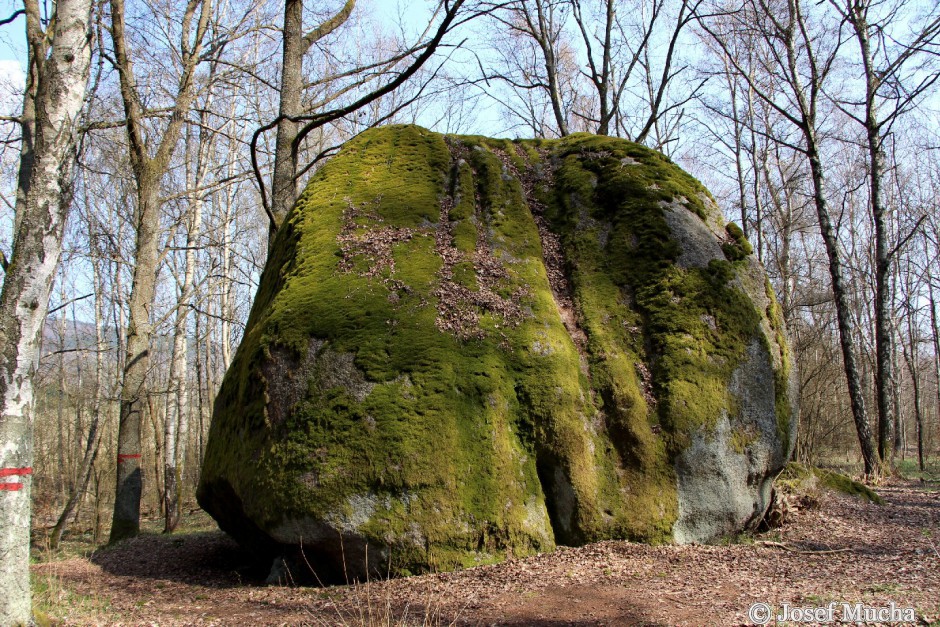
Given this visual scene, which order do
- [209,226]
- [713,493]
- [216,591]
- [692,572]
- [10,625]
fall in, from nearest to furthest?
[10,625] < [692,572] < [216,591] < [713,493] < [209,226]

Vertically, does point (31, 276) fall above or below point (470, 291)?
below

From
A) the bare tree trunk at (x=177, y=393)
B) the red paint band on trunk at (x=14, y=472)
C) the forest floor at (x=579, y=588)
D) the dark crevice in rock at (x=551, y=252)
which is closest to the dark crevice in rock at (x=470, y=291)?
the dark crevice in rock at (x=551, y=252)

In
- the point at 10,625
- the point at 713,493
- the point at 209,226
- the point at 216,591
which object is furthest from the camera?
the point at 209,226

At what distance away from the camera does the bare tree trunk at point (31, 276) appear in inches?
136

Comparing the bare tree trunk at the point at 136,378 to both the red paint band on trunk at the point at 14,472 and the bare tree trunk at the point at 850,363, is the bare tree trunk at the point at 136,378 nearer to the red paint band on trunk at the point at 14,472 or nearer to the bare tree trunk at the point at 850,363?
the red paint band on trunk at the point at 14,472

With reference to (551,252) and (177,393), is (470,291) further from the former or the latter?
(177,393)

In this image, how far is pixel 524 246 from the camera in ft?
21.5

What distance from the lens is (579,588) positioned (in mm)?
4301

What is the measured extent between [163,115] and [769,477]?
9533mm

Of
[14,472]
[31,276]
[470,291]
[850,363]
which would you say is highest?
[470,291]

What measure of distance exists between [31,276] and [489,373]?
351 centimetres

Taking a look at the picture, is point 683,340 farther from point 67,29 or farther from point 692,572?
point 67,29

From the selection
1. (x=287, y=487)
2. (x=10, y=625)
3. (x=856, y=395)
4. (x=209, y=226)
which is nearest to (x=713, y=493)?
(x=287, y=487)

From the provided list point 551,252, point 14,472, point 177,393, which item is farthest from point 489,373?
point 177,393
